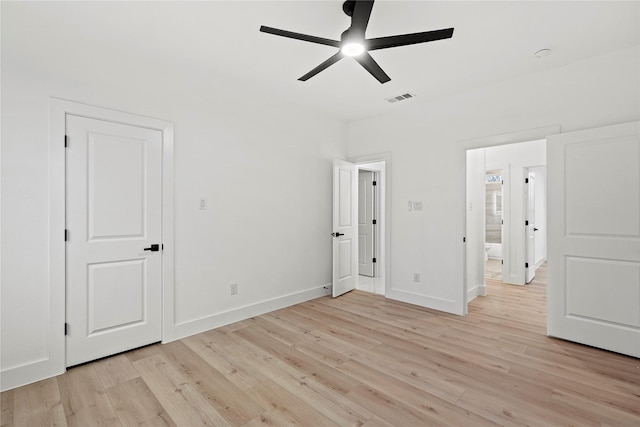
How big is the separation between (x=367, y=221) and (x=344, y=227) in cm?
137

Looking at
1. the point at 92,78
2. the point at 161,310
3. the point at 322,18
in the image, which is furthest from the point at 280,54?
the point at 161,310

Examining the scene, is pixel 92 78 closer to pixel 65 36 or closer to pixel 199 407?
pixel 65 36

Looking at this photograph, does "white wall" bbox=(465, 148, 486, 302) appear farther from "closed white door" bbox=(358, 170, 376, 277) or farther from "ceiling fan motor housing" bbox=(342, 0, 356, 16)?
"ceiling fan motor housing" bbox=(342, 0, 356, 16)

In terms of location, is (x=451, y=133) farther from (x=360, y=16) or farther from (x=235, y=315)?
(x=235, y=315)

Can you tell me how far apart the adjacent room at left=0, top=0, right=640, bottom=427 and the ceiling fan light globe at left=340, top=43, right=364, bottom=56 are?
0.05ft

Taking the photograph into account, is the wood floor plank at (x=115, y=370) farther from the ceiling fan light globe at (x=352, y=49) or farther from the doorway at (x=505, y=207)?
the doorway at (x=505, y=207)

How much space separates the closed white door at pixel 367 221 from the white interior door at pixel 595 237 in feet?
10.4

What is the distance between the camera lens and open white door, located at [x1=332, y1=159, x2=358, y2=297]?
4.61 meters

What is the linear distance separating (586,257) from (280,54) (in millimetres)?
3649

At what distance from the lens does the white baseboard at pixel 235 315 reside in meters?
3.12

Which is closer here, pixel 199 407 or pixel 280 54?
pixel 199 407

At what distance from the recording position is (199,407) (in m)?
2.04

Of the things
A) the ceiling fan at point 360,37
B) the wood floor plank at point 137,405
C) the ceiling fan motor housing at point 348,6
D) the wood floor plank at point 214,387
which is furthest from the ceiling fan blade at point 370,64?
the wood floor plank at point 137,405

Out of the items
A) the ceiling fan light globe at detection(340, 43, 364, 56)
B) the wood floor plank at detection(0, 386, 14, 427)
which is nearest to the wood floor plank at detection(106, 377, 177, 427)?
the wood floor plank at detection(0, 386, 14, 427)
